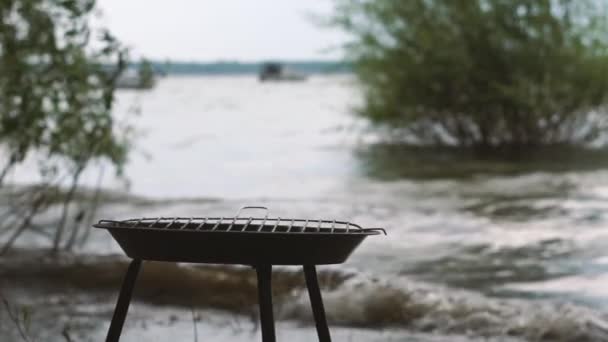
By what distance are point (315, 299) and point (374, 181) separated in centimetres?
472

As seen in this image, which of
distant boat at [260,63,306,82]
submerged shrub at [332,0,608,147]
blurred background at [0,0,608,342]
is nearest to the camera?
blurred background at [0,0,608,342]

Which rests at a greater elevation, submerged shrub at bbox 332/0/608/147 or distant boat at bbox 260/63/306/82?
submerged shrub at bbox 332/0/608/147

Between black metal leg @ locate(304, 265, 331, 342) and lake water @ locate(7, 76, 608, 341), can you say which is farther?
lake water @ locate(7, 76, 608, 341)

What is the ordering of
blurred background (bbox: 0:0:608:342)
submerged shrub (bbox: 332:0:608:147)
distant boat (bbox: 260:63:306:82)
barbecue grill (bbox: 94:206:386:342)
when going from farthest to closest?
distant boat (bbox: 260:63:306:82)
submerged shrub (bbox: 332:0:608:147)
blurred background (bbox: 0:0:608:342)
barbecue grill (bbox: 94:206:386:342)

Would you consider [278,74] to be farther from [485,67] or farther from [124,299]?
[124,299]

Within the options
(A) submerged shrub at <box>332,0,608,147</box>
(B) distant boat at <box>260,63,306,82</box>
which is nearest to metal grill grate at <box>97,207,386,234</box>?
(A) submerged shrub at <box>332,0,608,147</box>

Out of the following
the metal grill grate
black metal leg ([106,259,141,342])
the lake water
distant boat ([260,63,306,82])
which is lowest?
distant boat ([260,63,306,82])

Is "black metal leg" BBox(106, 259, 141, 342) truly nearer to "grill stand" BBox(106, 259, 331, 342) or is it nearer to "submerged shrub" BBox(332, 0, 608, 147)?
"grill stand" BBox(106, 259, 331, 342)

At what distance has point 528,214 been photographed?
470 cm

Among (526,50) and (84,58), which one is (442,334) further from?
(526,50)

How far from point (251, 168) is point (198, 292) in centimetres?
403

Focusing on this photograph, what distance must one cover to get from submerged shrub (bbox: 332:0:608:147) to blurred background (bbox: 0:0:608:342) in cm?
2

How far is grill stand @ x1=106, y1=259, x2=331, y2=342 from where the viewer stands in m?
1.33

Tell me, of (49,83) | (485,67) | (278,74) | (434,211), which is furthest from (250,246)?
(278,74)
